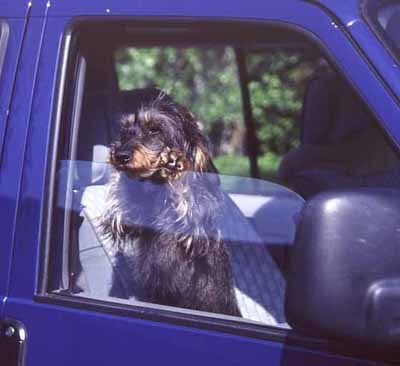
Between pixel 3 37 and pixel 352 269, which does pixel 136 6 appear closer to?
pixel 3 37

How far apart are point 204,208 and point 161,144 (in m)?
0.34

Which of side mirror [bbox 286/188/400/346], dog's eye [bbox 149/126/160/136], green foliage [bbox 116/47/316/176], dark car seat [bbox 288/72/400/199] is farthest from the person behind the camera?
green foliage [bbox 116/47/316/176]

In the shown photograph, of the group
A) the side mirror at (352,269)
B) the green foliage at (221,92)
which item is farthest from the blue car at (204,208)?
the green foliage at (221,92)

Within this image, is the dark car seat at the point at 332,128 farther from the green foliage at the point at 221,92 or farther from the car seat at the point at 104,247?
the green foliage at the point at 221,92

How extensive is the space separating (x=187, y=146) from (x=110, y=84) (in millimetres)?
335

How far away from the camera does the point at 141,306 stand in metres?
2.04

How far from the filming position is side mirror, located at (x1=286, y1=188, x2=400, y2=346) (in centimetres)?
156

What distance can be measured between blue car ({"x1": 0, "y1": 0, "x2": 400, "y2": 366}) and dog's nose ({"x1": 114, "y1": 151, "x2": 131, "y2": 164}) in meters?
0.02

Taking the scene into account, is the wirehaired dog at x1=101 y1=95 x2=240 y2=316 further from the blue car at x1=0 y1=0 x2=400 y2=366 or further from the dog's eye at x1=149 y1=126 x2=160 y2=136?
the dog's eye at x1=149 y1=126 x2=160 y2=136

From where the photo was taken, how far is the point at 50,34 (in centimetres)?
211

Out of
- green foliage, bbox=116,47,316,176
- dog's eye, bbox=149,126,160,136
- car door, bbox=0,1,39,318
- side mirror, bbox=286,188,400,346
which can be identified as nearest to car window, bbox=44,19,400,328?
dog's eye, bbox=149,126,160,136

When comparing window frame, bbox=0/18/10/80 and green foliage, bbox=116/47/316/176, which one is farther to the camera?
green foliage, bbox=116/47/316/176

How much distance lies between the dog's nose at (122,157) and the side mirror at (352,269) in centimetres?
91

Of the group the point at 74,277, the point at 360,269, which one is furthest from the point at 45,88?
the point at 360,269
